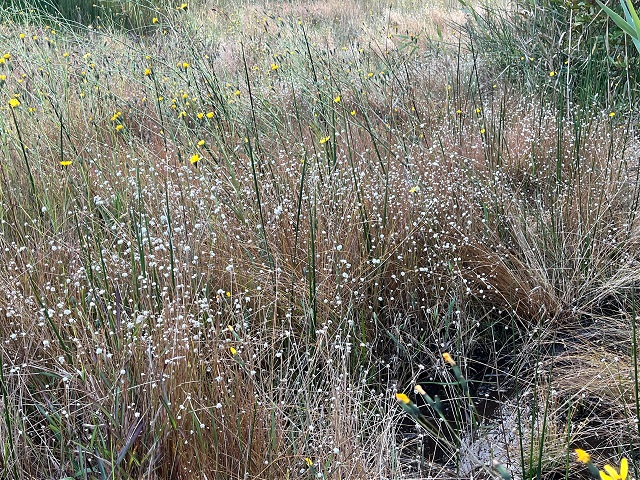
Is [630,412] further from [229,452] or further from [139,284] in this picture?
[139,284]

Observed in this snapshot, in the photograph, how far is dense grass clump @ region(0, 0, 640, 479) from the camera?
61.6 inches

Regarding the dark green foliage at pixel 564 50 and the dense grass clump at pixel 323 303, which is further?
Result: the dark green foliage at pixel 564 50

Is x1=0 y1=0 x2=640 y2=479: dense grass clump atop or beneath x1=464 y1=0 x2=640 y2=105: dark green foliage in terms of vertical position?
beneath

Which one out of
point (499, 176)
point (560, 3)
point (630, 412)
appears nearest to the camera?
point (630, 412)

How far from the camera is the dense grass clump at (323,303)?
5.13 ft

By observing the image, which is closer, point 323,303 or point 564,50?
point 323,303

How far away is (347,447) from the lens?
5.07 ft

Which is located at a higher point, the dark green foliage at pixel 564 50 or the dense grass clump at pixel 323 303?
the dark green foliage at pixel 564 50

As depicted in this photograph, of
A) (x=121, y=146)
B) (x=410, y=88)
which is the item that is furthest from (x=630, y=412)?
(x=121, y=146)

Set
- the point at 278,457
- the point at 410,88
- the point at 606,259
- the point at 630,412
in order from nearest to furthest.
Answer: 1. the point at 278,457
2. the point at 630,412
3. the point at 606,259
4. the point at 410,88

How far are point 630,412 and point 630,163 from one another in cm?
156

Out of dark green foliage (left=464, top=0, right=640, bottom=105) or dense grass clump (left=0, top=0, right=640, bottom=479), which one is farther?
dark green foliage (left=464, top=0, right=640, bottom=105)

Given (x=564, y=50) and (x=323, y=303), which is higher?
(x=564, y=50)

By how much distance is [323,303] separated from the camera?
2.19 m
